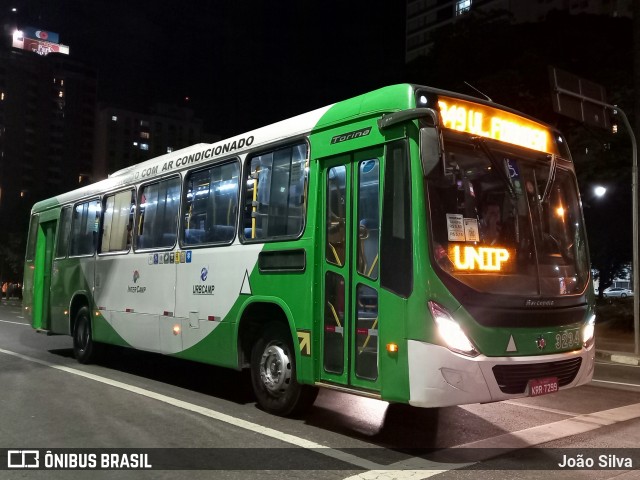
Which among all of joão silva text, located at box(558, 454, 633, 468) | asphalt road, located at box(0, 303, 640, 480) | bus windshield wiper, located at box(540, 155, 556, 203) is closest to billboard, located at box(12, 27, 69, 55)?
asphalt road, located at box(0, 303, 640, 480)

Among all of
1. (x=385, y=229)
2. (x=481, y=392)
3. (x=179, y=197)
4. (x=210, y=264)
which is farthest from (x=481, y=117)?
(x=179, y=197)

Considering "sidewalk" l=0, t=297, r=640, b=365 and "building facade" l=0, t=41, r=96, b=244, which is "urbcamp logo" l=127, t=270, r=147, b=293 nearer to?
"sidewalk" l=0, t=297, r=640, b=365

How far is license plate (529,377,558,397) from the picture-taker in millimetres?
5410

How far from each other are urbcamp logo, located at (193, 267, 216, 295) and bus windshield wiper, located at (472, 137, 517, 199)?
400 centimetres

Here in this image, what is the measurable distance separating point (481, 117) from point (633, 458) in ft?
11.6

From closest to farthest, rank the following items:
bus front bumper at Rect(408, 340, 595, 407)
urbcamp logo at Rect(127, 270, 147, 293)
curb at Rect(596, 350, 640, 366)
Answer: bus front bumper at Rect(408, 340, 595, 407)
urbcamp logo at Rect(127, 270, 147, 293)
curb at Rect(596, 350, 640, 366)

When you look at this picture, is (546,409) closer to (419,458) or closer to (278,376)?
(419,458)

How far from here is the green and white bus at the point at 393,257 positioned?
5176 millimetres

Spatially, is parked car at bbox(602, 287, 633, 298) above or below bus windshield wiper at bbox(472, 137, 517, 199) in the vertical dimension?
below

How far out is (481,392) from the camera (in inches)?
200

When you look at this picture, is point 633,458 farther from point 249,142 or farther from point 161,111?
point 161,111

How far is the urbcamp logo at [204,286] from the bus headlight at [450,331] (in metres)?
3.71

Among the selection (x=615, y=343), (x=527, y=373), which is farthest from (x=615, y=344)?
(x=527, y=373)

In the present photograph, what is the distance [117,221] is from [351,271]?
623 centimetres
